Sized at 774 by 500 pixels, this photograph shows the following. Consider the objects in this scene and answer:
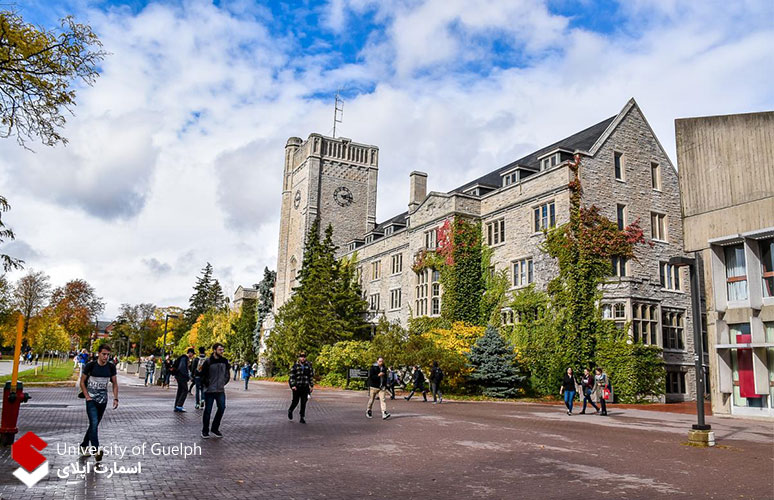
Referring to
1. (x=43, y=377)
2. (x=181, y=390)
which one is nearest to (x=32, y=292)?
(x=43, y=377)

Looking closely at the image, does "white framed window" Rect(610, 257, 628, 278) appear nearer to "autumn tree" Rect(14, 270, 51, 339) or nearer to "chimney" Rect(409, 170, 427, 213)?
"chimney" Rect(409, 170, 427, 213)

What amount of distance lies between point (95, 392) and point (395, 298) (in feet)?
122

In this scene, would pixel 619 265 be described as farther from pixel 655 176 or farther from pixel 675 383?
pixel 655 176

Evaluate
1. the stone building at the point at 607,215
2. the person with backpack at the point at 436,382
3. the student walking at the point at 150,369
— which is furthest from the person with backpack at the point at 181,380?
the stone building at the point at 607,215

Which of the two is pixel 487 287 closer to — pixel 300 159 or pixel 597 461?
pixel 597 461

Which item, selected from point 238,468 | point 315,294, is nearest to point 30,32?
point 238,468

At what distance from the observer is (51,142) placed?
38.4 feet

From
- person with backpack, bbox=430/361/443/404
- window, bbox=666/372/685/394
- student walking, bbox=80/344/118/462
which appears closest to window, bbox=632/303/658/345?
window, bbox=666/372/685/394

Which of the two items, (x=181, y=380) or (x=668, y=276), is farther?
(x=668, y=276)

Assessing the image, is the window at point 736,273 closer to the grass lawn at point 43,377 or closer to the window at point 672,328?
the window at point 672,328

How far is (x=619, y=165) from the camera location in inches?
1312

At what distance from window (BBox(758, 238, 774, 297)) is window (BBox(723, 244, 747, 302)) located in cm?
69

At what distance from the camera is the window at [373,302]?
49.2 m

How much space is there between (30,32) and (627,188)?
1192 inches
